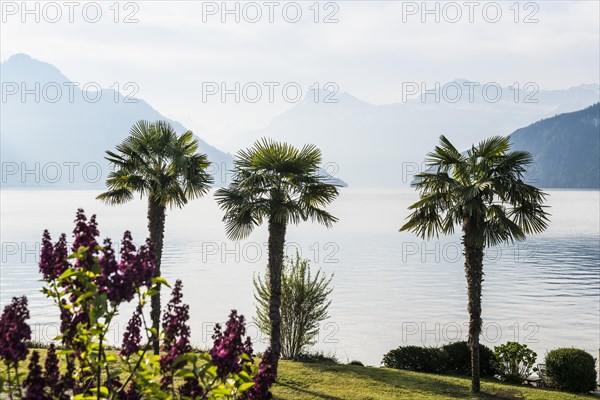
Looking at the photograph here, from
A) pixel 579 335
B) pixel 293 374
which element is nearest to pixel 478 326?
pixel 293 374

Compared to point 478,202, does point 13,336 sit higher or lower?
lower

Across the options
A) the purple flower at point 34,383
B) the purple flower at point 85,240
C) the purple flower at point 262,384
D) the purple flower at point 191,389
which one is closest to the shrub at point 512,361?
the purple flower at point 262,384

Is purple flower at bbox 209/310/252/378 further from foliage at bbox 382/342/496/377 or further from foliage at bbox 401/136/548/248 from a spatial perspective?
foliage at bbox 382/342/496/377

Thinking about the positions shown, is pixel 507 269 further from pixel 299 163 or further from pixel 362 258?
pixel 299 163

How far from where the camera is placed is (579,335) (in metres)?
59.8

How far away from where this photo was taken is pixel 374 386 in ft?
71.6

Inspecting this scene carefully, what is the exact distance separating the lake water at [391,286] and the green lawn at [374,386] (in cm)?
1281

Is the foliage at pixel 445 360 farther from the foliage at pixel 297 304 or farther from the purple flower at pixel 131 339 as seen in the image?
the purple flower at pixel 131 339

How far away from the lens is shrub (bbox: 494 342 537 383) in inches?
1022

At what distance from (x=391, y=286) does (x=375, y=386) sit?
6692 centimetres

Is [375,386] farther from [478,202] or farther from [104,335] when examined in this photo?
[104,335]

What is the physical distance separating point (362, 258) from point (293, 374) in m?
92.4

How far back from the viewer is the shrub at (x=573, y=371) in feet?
78.5

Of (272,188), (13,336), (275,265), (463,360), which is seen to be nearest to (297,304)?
(463,360)
